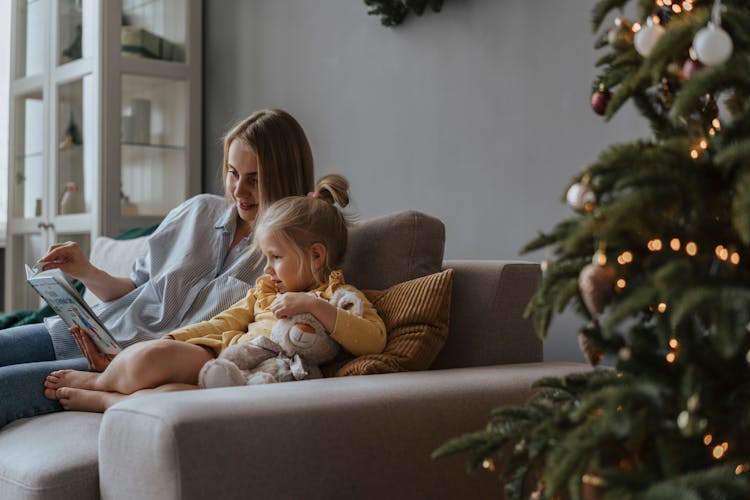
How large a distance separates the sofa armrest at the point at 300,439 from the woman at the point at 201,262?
0.76 m

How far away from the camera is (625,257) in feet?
3.58

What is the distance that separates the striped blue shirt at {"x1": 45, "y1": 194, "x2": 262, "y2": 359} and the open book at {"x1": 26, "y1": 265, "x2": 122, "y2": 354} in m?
0.22

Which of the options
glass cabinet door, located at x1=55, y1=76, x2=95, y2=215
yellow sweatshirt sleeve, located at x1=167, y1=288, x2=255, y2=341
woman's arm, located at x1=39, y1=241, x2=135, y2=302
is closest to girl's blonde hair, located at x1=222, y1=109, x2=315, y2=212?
yellow sweatshirt sleeve, located at x1=167, y1=288, x2=255, y2=341

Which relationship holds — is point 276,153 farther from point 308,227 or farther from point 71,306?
point 71,306

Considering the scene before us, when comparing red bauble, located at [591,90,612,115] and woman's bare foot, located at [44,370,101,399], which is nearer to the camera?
red bauble, located at [591,90,612,115]

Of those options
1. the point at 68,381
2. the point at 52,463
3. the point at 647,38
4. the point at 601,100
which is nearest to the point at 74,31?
the point at 68,381

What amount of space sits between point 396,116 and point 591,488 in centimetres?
188

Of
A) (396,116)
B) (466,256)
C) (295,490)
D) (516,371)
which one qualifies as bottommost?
(295,490)

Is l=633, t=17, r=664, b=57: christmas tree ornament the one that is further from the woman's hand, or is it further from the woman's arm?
the woman's arm

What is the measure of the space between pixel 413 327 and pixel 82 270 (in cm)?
101

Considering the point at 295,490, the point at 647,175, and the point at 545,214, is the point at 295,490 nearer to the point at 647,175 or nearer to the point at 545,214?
the point at 647,175

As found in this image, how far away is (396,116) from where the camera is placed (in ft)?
9.40

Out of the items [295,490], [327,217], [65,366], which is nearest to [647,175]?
[295,490]

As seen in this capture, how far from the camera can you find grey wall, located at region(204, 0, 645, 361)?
7.62 ft
